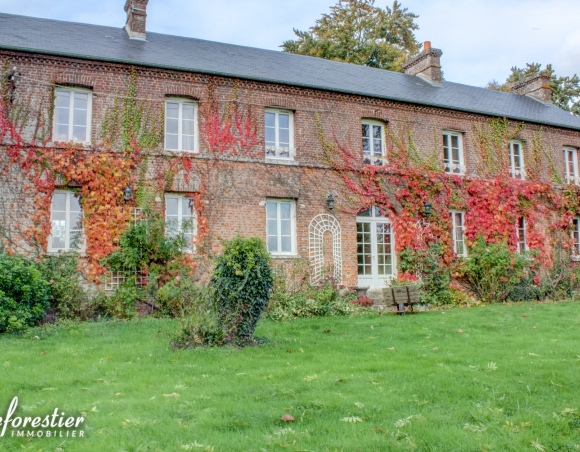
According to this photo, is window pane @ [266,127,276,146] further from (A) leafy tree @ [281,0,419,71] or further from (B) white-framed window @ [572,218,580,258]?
(A) leafy tree @ [281,0,419,71]

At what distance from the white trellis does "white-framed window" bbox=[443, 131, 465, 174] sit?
4.51 meters

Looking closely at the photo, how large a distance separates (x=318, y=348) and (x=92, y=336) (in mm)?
3999

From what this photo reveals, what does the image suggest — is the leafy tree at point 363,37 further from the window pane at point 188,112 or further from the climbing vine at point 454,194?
the window pane at point 188,112

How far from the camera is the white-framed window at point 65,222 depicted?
41.3 feet

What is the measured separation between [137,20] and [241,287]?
1144 centimetres

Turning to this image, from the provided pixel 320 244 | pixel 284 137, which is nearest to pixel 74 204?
pixel 284 137

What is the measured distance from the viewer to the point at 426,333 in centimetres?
948

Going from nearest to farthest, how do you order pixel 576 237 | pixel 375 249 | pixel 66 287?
pixel 66 287
pixel 375 249
pixel 576 237

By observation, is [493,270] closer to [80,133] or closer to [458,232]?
[458,232]

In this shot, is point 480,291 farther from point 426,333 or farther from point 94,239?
point 94,239

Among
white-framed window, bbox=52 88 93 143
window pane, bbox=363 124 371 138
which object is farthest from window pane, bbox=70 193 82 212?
window pane, bbox=363 124 371 138

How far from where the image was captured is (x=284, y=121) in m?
15.3

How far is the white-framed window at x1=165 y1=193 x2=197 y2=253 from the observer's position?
13.4m

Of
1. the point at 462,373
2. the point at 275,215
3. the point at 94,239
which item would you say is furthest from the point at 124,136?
the point at 462,373
